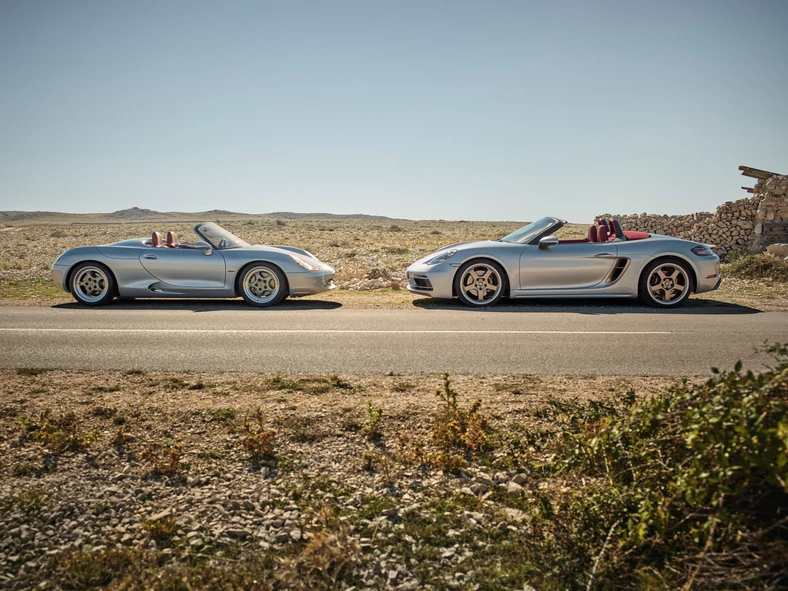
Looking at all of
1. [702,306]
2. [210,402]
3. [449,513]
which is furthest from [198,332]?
[702,306]

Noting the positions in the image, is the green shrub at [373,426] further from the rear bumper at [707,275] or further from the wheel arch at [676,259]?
the rear bumper at [707,275]

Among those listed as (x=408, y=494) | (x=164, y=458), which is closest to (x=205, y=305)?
(x=164, y=458)

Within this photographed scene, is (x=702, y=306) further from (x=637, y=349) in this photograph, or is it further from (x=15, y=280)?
(x=15, y=280)

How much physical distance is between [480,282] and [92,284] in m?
6.63

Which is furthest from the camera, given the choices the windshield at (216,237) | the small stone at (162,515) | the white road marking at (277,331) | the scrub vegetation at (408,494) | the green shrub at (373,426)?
the windshield at (216,237)

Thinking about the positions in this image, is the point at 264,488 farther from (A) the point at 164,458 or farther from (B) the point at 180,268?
(B) the point at 180,268

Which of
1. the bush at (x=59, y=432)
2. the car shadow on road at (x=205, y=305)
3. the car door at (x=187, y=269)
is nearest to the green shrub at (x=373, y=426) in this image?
the bush at (x=59, y=432)

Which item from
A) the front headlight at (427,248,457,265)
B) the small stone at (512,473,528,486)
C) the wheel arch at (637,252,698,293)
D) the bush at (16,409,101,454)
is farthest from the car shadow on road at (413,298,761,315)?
the bush at (16,409,101,454)

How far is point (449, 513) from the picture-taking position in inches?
118

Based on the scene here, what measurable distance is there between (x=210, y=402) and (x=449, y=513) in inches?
93.1

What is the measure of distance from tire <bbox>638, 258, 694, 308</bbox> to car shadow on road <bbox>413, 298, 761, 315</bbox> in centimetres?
17

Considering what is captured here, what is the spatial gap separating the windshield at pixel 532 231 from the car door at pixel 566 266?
0.40m

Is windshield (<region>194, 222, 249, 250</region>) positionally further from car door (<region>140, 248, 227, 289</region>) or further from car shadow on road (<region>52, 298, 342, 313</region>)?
car shadow on road (<region>52, 298, 342, 313</region>)

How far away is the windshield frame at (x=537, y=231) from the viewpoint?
10.4 m
